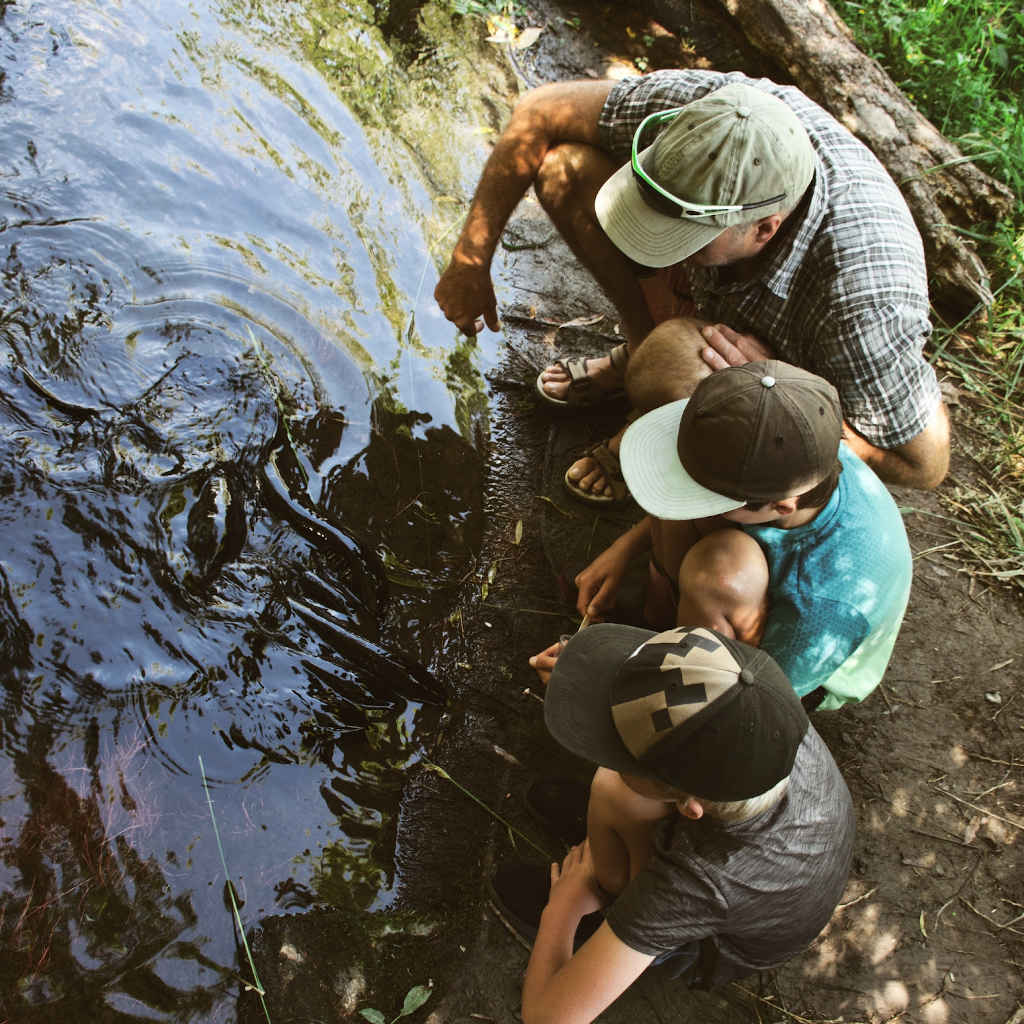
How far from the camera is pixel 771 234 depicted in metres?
2.11

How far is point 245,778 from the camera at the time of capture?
2.04 metres

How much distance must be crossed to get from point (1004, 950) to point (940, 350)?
2.11 metres

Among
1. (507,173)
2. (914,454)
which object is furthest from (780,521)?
(507,173)

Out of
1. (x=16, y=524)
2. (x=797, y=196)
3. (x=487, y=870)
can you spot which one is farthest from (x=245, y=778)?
(x=797, y=196)

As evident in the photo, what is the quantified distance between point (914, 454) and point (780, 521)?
1.77ft

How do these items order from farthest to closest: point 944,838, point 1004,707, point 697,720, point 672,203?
point 1004,707
point 944,838
point 672,203
point 697,720

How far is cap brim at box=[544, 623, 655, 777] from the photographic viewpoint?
5.20 ft

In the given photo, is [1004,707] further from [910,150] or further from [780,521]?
[910,150]

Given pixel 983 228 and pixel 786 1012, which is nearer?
pixel 786 1012

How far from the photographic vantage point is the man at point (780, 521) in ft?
5.62

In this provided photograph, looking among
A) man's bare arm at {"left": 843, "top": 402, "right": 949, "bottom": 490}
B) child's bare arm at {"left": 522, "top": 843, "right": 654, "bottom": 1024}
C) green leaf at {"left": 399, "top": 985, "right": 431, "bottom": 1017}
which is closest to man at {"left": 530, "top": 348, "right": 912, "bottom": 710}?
man's bare arm at {"left": 843, "top": 402, "right": 949, "bottom": 490}

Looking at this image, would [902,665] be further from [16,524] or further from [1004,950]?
[16,524]

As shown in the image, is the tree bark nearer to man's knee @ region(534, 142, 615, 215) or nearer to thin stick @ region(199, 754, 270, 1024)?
man's knee @ region(534, 142, 615, 215)

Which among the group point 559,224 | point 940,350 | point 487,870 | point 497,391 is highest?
point 559,224
